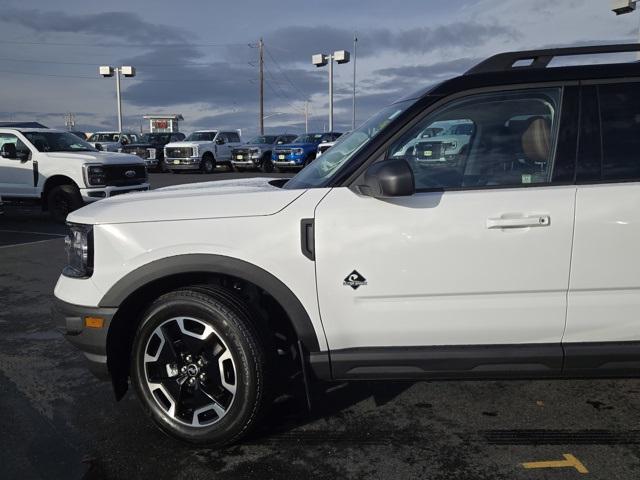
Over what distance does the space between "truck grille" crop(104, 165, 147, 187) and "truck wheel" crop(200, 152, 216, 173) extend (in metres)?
14.7

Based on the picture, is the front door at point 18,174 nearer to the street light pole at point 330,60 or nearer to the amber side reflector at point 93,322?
the amber side reflector at point 93,322

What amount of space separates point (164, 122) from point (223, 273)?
58.0 metres

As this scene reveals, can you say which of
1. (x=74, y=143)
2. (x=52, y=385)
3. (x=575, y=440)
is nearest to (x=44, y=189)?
(x=74, y=143)

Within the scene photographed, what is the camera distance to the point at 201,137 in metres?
28.6

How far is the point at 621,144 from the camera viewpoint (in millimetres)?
2867

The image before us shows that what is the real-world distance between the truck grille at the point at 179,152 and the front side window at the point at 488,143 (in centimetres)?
2465

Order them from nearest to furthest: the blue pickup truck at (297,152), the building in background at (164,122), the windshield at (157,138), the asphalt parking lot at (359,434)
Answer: the asphalt parking lot at (359,434) < the blue pickup truck at (297,152) < the windshield at (157,138) < the building in background at (164,122)

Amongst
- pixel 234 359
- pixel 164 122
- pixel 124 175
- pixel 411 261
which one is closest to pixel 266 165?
pixel 124 175

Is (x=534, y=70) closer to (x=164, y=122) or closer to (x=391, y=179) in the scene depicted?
(x=391, y=179)

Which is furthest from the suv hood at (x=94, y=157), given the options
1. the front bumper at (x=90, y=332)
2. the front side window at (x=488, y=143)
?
the front side window at (x=488, y=143)

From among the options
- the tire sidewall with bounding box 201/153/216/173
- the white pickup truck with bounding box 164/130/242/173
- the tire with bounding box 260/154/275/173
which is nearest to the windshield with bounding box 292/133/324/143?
the tire with bounding box 260/154/275/173

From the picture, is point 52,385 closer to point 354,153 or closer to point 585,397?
point 354,153

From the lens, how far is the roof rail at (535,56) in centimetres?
300

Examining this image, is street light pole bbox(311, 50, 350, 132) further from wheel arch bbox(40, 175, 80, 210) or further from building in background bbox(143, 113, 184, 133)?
wheel arch bbox(40, 175, 80, 210)
